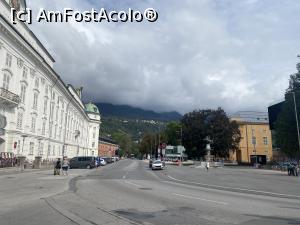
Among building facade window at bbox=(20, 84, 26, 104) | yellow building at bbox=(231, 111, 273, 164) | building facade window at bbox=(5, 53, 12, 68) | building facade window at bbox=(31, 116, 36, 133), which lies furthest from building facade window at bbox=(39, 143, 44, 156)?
yellow building at bbox=(231, 111, 273, 164)

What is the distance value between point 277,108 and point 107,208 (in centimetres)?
7839

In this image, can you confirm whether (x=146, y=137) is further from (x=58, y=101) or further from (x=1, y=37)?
(x=1, y=37)

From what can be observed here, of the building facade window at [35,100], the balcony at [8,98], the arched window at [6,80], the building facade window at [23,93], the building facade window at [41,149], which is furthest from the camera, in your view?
the building facade window at [41,149]

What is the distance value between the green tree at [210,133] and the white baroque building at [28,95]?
102 feet

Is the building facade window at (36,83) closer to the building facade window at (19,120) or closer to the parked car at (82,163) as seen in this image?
the building facade window at (19,120)

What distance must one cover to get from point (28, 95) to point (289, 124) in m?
40.3

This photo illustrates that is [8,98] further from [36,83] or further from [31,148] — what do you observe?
[31,148]

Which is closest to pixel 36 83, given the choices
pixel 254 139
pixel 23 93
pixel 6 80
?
pixel 23 93

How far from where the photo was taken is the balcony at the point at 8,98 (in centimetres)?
4214

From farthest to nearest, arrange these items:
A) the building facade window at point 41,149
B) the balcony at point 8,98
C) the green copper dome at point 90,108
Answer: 1. the green copper dome at point 90,108
2. the building facade window at point 41,149
3. the balcony at point 8,98

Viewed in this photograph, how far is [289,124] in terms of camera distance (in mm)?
57656

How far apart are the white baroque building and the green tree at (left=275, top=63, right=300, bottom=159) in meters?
39.2

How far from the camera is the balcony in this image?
4214cm

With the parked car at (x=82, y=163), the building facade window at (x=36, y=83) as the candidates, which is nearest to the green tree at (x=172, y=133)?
the parked car at (x=82, y=163)
